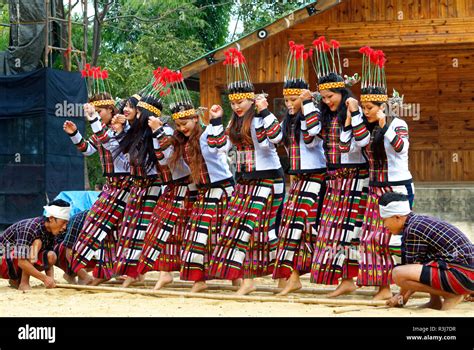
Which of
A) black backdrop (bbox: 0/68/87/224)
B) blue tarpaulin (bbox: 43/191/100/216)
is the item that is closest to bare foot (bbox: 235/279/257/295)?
blue tarpaulin (bbox: 43/191/100/216)

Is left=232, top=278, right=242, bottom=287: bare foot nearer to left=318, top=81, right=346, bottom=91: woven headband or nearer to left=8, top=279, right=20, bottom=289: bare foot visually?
left=318, top=81, right=346, bottom=91: woven headband

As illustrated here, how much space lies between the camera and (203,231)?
8.23 meters

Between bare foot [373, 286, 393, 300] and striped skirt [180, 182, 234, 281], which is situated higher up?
striped skirt [180, 182, 234, 281]

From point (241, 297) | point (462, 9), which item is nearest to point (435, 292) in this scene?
point (241, 297)

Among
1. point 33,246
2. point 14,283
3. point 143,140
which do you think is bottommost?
point 14,283

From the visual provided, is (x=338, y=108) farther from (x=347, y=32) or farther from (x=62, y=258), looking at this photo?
(x=347, y=32)

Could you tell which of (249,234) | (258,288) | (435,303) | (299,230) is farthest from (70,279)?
(435,303)

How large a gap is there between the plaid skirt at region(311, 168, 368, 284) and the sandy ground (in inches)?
12.1

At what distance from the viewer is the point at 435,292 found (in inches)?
262

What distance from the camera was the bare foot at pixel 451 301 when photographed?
21.8 ft

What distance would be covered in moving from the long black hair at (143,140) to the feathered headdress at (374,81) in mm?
2002

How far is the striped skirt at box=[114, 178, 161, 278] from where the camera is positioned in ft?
28.5

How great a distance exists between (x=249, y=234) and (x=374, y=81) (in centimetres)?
163

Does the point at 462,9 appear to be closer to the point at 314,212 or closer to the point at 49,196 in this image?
the point at 49,196
